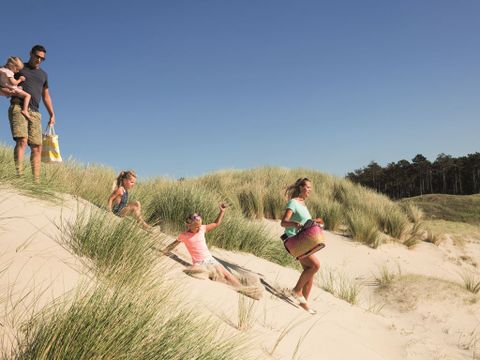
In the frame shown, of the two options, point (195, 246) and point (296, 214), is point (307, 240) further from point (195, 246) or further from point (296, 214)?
point (195, 246)

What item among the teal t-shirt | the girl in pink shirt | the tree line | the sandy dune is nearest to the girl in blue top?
the teal t-shirt

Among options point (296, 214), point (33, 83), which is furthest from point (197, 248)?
point (33, 83)

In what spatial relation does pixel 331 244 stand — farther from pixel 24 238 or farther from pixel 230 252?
pixel 24 238

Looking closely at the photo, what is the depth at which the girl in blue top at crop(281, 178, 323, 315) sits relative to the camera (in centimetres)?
Answer: 555

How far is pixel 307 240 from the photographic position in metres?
5.30

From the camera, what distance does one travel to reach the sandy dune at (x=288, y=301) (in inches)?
114

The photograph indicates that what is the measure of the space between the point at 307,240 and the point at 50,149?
3.87 metres

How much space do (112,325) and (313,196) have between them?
12407 mm

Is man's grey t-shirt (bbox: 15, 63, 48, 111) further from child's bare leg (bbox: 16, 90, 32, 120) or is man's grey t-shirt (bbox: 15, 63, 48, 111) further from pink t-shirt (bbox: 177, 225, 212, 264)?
pink t-shirt (bbox: 177, 225, 212, 264)

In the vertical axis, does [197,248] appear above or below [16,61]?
below

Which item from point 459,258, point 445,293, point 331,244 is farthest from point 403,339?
point 459,258

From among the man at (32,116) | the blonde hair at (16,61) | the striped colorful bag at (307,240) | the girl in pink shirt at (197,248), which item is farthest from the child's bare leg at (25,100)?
the striped colorful bag at (307,240)

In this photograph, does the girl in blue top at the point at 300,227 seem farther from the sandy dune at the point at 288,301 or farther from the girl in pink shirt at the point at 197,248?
the girl in pink shirt at the point at 197,248

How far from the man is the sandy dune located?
0.86m
